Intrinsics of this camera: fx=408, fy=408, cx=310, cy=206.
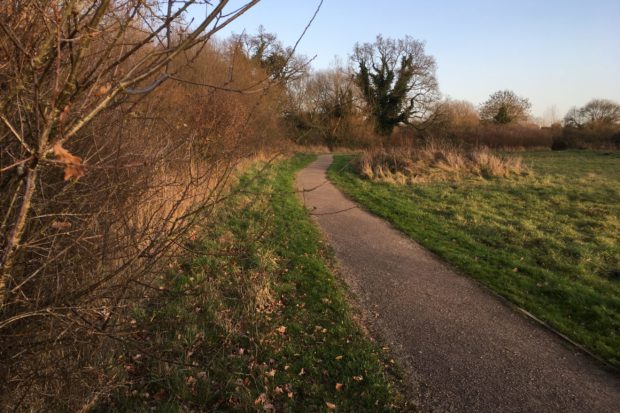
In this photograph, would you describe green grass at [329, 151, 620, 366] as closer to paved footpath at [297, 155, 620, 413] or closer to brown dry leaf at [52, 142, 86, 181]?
paved footpath at [297, 155, 620, 413]

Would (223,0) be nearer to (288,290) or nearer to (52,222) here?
(52,222)

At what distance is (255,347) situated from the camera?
4.33 meters

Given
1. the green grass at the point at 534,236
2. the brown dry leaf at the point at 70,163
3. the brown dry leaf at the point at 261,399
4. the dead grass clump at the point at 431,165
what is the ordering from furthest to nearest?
1. the dead grass clump at the point at 431,165
2. the green grass at the point at 534,236
3. the brown dry leaf at the point at 261,399
4. the brown dry leaf at the point at 70,163

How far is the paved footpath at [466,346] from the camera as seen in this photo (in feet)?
12.3

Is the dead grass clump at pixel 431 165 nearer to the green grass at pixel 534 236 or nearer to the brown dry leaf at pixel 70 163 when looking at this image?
the green grass at pixel 534 236

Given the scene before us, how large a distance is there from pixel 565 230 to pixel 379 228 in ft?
13.8

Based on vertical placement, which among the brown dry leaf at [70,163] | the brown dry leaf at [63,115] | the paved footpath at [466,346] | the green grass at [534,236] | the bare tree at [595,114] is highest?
the bare tree at [595,114]

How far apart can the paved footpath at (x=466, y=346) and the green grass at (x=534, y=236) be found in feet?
1.49

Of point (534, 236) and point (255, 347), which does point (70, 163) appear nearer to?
→ point (255, 347)

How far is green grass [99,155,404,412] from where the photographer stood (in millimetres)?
3561

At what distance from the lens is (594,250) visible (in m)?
8.02

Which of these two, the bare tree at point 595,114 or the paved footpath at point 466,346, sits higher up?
the bare tree at point 595,114

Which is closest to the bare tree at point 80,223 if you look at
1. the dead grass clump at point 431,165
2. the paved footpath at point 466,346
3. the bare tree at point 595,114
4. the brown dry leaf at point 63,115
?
the brown dry leaf at point 63,115

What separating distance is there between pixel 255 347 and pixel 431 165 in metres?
16.2
